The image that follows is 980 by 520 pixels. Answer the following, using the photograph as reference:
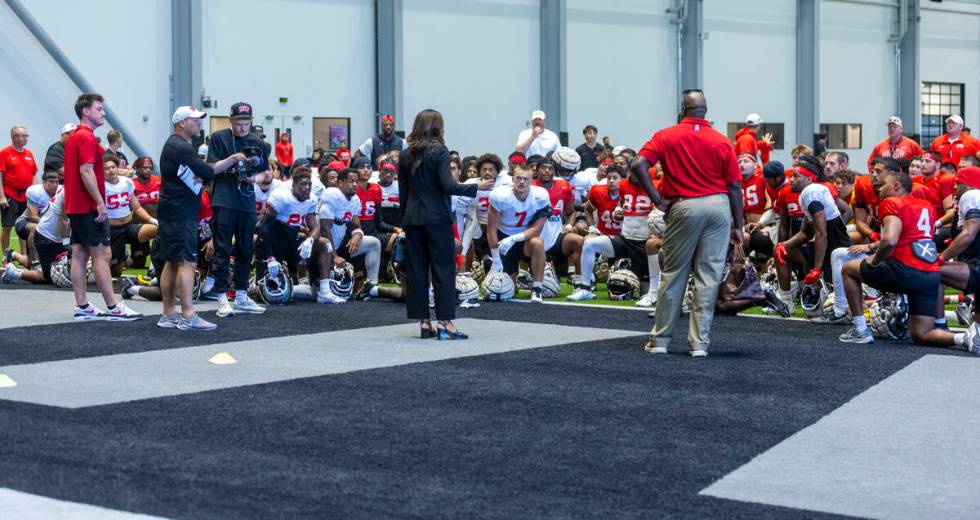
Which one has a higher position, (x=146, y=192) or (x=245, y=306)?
(x=146, y=192)

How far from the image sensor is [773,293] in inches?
518

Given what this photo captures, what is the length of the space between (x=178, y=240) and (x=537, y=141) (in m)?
9.91

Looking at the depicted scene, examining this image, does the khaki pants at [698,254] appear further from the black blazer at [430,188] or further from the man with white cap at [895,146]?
the man with white cap at [895,146]

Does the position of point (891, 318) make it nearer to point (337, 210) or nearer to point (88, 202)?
point (337, 210)

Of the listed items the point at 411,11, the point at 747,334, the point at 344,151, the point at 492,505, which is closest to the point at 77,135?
the point at 747,334

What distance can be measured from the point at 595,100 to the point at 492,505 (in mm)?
30183

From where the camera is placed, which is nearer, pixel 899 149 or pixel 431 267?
pixel 431 267

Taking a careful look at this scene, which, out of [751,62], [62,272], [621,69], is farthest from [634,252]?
[751,62]

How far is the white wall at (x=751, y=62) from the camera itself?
3762 centimetres

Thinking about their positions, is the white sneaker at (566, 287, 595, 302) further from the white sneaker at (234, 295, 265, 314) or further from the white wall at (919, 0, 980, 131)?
the white wall at (919, 0, 980, 131)

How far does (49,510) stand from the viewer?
5.42 m

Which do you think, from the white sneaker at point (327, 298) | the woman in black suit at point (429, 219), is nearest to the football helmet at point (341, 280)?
the white sneaker at point (327, 298)

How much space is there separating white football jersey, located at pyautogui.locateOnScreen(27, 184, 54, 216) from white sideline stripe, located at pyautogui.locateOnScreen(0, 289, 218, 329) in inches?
87.7

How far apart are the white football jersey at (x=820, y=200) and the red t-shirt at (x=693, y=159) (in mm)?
2805
